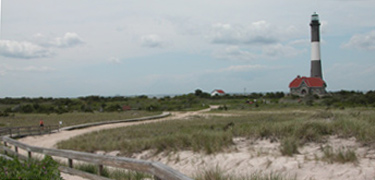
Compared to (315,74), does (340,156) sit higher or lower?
lower

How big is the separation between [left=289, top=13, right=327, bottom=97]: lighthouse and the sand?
62.6 m

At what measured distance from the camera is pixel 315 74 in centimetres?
7269

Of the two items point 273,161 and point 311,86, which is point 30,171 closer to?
point 273,161

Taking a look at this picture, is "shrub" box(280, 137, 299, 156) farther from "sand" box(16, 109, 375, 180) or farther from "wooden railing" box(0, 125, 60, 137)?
"wooden railing" box(0, 125, 60, 137)

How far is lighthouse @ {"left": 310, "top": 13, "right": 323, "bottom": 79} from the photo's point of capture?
6988cm

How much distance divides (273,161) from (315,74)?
67.7 meters

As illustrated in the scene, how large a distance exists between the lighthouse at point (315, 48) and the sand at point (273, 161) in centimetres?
6231

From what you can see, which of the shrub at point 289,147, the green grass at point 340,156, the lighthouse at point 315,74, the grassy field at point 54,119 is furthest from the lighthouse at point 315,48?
the green grass at point 340,156

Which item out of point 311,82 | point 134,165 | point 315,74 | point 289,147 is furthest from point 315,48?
point 134,165

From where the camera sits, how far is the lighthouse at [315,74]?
70125 mm

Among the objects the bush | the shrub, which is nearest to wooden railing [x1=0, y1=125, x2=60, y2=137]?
the shrub

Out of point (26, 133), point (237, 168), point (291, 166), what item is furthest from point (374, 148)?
point (26, 133)

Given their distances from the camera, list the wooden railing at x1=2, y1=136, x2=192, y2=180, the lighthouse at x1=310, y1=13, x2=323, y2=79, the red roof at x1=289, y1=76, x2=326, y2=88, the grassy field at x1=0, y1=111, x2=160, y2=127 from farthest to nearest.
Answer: the red roof at x1=289, y1=76, x2=326, y2=88
the lighthouse at x1=310, y1=13, x2=323, y2=79
the grassy field at x1=0, y1=111, x2=160, y2=127
the wooden railing at x1=2, y1=136, x2=192, y2=180

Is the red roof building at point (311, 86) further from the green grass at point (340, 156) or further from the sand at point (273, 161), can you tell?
the green grass at point (340, 156)
